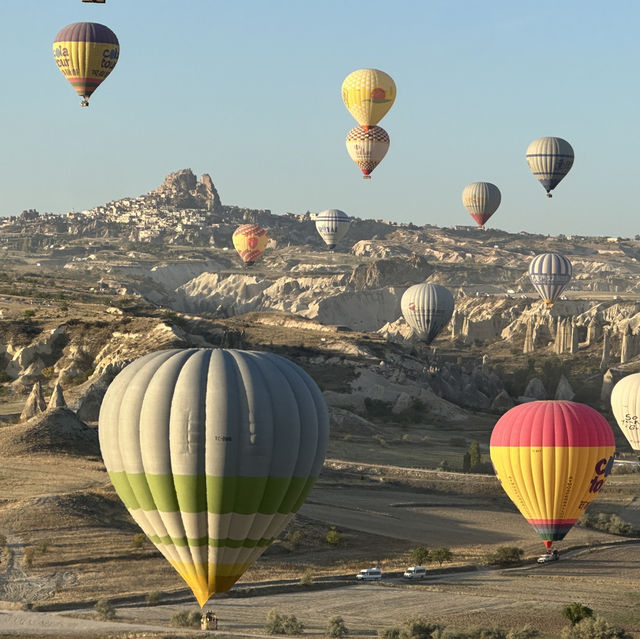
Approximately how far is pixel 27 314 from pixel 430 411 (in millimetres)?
32657

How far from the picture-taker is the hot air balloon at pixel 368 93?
107 metres

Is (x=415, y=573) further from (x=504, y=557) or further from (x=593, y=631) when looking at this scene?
(x=593, y=631)

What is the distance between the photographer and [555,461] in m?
58.2

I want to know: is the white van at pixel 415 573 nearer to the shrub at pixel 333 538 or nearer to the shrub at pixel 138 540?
the shrub at pixel 333 538

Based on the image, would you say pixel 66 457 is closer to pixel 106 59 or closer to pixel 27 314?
pixel 106 59

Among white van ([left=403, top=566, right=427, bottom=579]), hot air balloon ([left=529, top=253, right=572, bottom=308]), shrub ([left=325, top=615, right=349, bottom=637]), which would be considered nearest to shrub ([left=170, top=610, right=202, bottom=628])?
shrub ([left=325, top=615, right=349, bottom=637])

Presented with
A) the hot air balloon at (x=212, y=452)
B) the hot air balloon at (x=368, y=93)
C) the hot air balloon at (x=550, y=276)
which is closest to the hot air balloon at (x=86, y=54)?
the hot air balloon at (x=368, y=93)

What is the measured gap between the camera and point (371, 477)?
7975 cm

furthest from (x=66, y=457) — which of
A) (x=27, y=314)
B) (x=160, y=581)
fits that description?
(x=27, y=314)

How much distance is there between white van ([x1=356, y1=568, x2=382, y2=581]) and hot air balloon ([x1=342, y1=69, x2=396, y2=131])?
58293mm

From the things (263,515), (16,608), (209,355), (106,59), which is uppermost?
(106,59)

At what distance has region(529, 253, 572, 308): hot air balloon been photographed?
5595 inches

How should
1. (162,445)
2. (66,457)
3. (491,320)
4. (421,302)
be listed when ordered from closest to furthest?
(162,445) → (66,457) → (421,302) → (491,320)

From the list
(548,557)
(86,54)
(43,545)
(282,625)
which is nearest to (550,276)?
(86,54)
